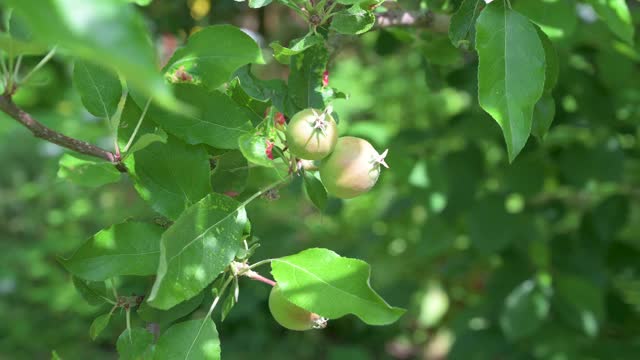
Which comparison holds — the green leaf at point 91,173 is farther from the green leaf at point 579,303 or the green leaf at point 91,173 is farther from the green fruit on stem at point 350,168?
the green leaf at point 579,303

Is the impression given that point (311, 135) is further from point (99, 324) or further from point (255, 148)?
point (99, 324)

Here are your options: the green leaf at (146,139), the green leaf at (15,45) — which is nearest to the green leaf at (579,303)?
the green leaf at (146,139)

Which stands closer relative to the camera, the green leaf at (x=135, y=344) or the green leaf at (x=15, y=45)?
the green leaf at (x=15, y=45)

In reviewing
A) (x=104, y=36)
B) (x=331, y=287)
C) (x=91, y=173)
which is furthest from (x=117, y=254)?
(x=104, y=36)

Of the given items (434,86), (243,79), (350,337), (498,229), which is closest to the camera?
(243,79)

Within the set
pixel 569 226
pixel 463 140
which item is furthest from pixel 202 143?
pixel 569 226

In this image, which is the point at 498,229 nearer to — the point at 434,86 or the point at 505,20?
the point at 434,86
